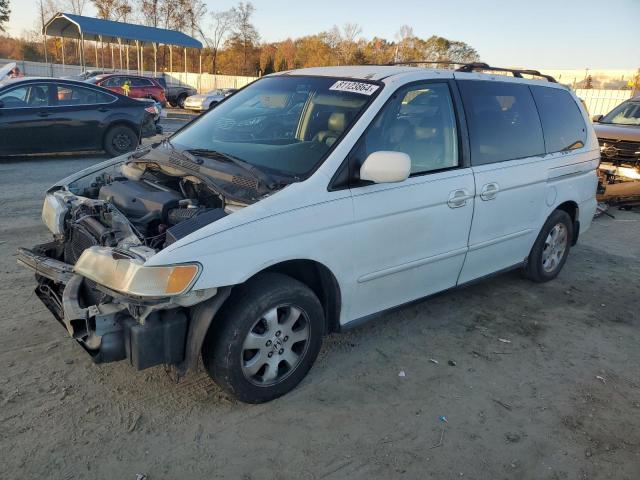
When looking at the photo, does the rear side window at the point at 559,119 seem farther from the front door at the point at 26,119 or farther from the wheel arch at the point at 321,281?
the front door at the point at 26,119

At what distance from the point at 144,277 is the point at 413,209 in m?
1.76

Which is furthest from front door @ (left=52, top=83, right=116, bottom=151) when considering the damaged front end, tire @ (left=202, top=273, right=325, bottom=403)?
tire @ (left=202, top=273, right=325, bottom=403)

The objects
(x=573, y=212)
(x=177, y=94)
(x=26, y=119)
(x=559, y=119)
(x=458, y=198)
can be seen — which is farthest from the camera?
(x=177, y=94)

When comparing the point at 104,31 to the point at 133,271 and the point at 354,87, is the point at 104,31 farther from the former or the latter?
the point at 133,271

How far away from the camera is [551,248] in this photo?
5.12 metres

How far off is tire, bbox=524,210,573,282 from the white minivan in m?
0.36

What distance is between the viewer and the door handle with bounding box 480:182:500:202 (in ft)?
12.8

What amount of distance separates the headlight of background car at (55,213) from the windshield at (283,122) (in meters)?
0.91

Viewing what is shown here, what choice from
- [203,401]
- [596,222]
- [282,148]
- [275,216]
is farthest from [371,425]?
[596,222]

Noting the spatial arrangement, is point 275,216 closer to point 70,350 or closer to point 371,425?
point 371,425

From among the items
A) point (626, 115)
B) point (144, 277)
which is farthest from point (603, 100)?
point (144, 277)

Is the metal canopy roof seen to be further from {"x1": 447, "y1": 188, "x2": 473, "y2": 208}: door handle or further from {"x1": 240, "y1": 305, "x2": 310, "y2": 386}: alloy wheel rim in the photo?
{"x1": 240, "y1": 305, "x2": 310, "y2": 386}: alloy wheel rim

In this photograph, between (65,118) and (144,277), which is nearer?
(144,277)

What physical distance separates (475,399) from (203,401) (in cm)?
165
